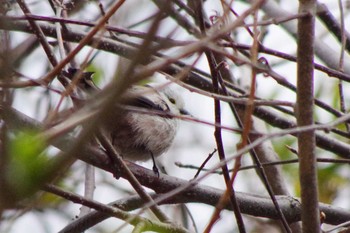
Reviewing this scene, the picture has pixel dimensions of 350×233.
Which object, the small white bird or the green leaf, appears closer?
the green leaf

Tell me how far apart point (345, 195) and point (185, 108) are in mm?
1420

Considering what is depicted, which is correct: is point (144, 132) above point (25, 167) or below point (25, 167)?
above

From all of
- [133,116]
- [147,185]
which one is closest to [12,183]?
[147,185]

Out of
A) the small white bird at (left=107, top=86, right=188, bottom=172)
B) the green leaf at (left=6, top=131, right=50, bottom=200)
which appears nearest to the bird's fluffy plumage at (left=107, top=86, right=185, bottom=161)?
the small white bird at (left=107, top=86, right=188, bottom=172)

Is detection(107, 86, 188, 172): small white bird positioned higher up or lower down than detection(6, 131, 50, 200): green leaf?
higher up

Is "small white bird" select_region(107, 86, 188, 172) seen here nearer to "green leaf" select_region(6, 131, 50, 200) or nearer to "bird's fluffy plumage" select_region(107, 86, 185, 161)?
"bird's fluffy plumage" select_region(107, 86, 185, 161)

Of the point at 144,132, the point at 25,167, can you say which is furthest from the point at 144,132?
the point at 25,167

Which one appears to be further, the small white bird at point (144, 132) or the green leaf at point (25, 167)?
the small white bird at point (144, 132)

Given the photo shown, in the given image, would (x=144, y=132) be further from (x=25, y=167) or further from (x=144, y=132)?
(x=25, y=167)

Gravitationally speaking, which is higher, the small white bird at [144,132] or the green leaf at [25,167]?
the small white bird at [144,132]

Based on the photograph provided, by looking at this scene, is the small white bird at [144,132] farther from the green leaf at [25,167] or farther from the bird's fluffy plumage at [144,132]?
the green leaf at [25,167]

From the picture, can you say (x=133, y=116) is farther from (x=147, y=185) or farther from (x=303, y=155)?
(x=303, y=155)

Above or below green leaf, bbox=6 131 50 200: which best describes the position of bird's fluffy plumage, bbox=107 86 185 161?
above

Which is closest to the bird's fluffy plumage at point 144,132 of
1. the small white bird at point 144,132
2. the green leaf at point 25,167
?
the small white bird at point 144,132
